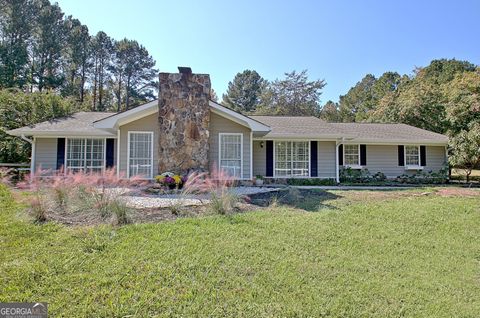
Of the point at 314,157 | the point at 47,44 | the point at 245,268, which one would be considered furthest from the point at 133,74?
the point at 245,268

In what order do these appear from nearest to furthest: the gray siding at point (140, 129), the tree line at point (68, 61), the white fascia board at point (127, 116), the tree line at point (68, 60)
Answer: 1. the white fascia board at point (127, 116)
2. the gray siding at point (140, 129)
3. the tree line at point (68, 61)
4. the tree line at point (68, 60)

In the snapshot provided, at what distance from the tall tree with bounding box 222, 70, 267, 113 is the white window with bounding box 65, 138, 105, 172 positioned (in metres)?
35.2

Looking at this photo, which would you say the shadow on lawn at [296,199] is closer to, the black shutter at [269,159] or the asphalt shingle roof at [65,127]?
the black shutter at [269,159]

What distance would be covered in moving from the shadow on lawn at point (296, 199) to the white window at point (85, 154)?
8.66 meters

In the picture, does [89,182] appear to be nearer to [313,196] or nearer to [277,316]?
[277,316]

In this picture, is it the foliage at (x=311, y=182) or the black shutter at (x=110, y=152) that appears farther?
the foliage at (x=311, y=182)

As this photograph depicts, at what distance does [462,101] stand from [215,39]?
49.3ft

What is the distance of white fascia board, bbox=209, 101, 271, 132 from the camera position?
480 inches

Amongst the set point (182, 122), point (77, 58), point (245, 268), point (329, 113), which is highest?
point (77, 58)

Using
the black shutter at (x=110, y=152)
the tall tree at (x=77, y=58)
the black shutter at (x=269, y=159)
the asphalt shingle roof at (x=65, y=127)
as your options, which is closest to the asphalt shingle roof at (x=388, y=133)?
the black shutter at (x=269, y=159)

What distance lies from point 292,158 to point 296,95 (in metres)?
26.9

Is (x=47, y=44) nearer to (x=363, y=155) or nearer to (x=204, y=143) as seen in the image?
(x=204, y=143)

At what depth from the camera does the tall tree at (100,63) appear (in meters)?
37.4

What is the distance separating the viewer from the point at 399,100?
27125mm
